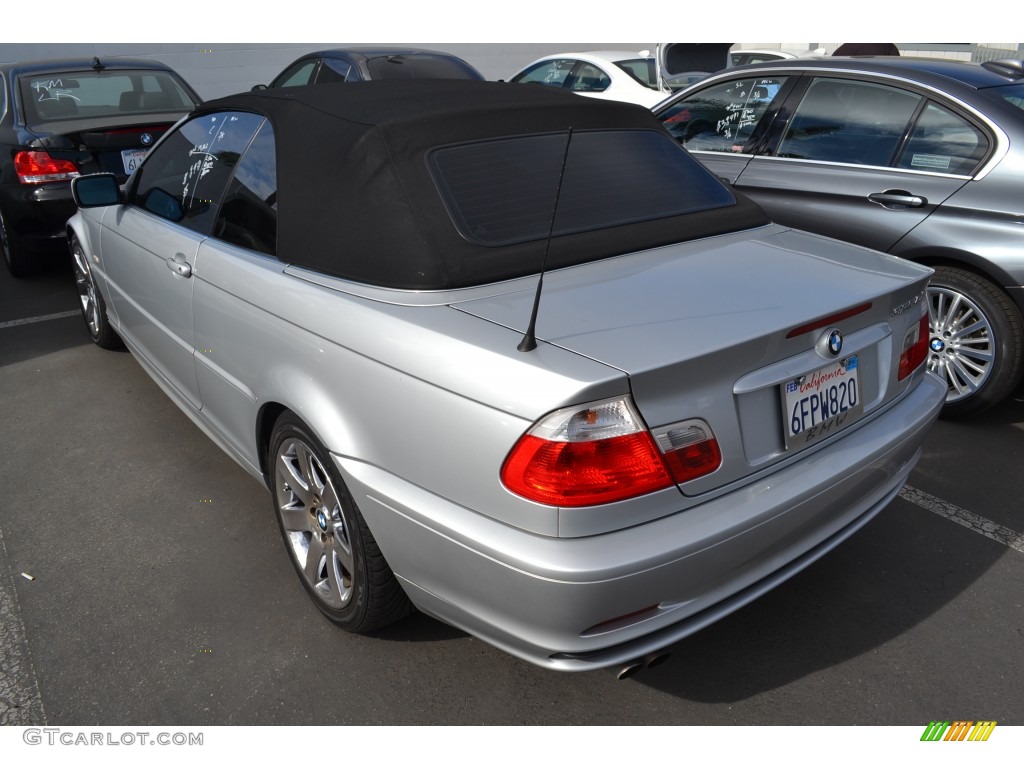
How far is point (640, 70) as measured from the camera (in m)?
10.9

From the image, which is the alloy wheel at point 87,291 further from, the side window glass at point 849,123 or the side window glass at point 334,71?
the side window glass at point 334,71

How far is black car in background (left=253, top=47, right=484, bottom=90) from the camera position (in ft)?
28.2

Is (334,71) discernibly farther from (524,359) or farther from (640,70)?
(524,359)

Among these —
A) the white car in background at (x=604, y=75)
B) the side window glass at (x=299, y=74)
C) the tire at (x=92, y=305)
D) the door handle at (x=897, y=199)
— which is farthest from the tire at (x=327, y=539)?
the white car in background at (x=604, y=75)

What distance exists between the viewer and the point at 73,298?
632 centimetres

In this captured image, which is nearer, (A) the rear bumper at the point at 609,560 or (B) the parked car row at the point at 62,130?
(A) the rear bumper at the point at 609,560

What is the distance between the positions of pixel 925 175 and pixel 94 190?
399 cm

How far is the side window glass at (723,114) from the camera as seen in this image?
198 inches

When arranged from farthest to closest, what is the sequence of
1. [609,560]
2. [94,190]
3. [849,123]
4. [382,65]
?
[382,65], [849,123], [94,190], [609,560]

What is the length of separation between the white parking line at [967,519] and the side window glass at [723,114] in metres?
2.40

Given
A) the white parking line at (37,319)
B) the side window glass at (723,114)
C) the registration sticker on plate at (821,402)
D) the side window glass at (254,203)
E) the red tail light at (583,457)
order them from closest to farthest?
the red tail light at (583,457) → the registration sticker on plate at (821,402) → the side window glass at (254,203) → the side window glass at (723,114) → the white parking line at (37,319)

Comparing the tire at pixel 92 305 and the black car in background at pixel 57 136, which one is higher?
the black car in background at pixel 57 136

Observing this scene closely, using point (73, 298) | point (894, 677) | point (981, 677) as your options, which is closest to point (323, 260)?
point (894, 677)
